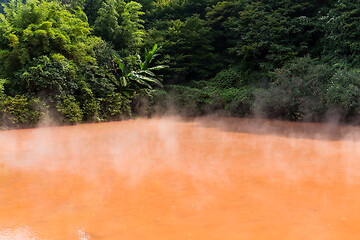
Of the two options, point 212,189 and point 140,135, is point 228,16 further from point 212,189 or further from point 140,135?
point 212,189

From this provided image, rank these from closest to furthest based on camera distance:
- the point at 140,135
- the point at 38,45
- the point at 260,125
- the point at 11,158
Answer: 1. the point at 11,158
2. the point at 140,135
3. the point at 260,125
4. the point at 38,45

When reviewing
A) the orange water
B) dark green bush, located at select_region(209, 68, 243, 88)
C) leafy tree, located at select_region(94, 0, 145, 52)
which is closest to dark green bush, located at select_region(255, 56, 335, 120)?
the orange water

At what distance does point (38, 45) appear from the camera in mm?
9242

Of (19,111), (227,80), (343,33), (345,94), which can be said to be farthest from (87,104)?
(343,33)

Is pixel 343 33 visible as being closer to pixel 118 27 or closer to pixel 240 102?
pixel 240 102

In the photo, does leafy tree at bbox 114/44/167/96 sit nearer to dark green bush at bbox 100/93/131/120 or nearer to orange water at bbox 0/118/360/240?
dark green bush at bbox 100/93/131/120

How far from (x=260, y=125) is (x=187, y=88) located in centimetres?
493

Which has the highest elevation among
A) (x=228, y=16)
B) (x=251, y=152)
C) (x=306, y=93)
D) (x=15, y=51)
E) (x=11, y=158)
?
(x=228, y=16)

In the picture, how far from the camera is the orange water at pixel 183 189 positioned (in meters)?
2.46

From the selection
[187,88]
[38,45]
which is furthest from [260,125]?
[38,45]

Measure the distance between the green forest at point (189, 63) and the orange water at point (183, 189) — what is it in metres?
2.81

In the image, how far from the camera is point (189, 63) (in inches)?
547

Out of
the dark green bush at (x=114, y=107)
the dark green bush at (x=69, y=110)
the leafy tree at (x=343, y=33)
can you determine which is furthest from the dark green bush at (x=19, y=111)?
the leafy tree at (x=343, y=33)

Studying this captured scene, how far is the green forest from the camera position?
8.81m
